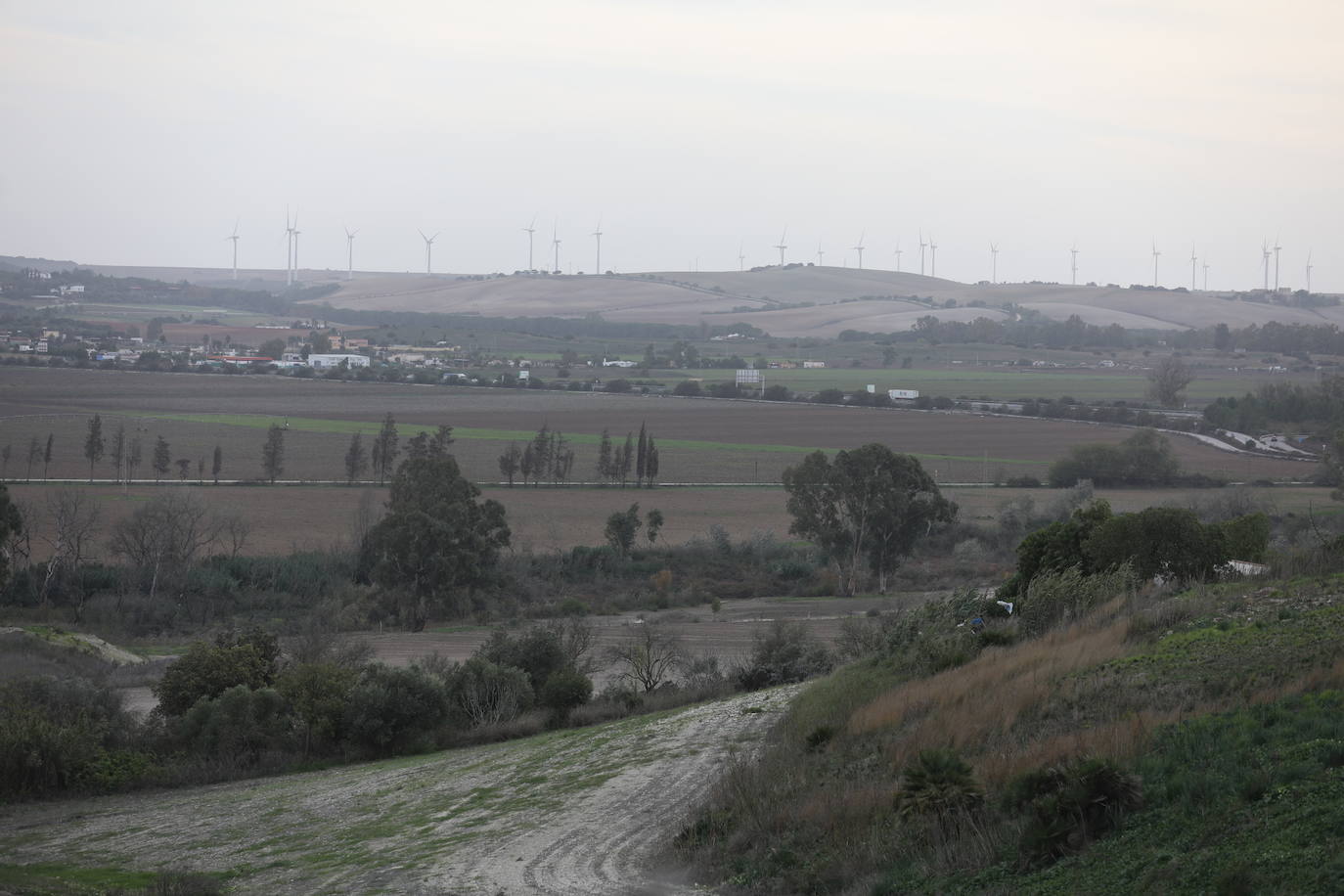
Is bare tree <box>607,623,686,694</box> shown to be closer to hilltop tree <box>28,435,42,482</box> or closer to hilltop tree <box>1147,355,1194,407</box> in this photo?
hilltop tree <box>28,435,42,482</box>

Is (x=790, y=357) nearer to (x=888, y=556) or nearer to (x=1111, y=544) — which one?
(x=888, y=556)

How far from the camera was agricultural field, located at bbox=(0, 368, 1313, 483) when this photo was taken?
7738 cm

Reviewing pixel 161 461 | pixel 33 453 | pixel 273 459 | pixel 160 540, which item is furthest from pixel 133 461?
pixel 160 540

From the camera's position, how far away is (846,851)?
442 inches

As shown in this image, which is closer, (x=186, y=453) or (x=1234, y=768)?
(x=1234, y=768)

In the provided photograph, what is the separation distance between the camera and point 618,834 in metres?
13.9

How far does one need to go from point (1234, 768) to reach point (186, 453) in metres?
A: 75.8

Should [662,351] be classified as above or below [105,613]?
above

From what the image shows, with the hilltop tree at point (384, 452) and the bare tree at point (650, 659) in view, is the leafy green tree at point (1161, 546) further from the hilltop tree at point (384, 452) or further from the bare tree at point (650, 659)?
the hilltop tree at point (384, 452)

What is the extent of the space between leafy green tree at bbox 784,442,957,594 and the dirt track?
101 ft

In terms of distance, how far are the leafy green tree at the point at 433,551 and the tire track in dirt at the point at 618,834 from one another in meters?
27.5

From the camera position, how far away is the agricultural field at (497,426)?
254 feet

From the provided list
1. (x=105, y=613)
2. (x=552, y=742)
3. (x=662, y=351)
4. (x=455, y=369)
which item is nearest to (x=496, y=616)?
(x=105, y=613)

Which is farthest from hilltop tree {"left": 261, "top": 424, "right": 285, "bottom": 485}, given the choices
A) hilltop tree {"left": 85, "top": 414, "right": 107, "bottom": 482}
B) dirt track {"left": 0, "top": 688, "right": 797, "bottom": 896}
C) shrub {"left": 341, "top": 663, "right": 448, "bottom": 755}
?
dirt track {"left": 0, "top": 688, "right": 797, "bottom": 896}
